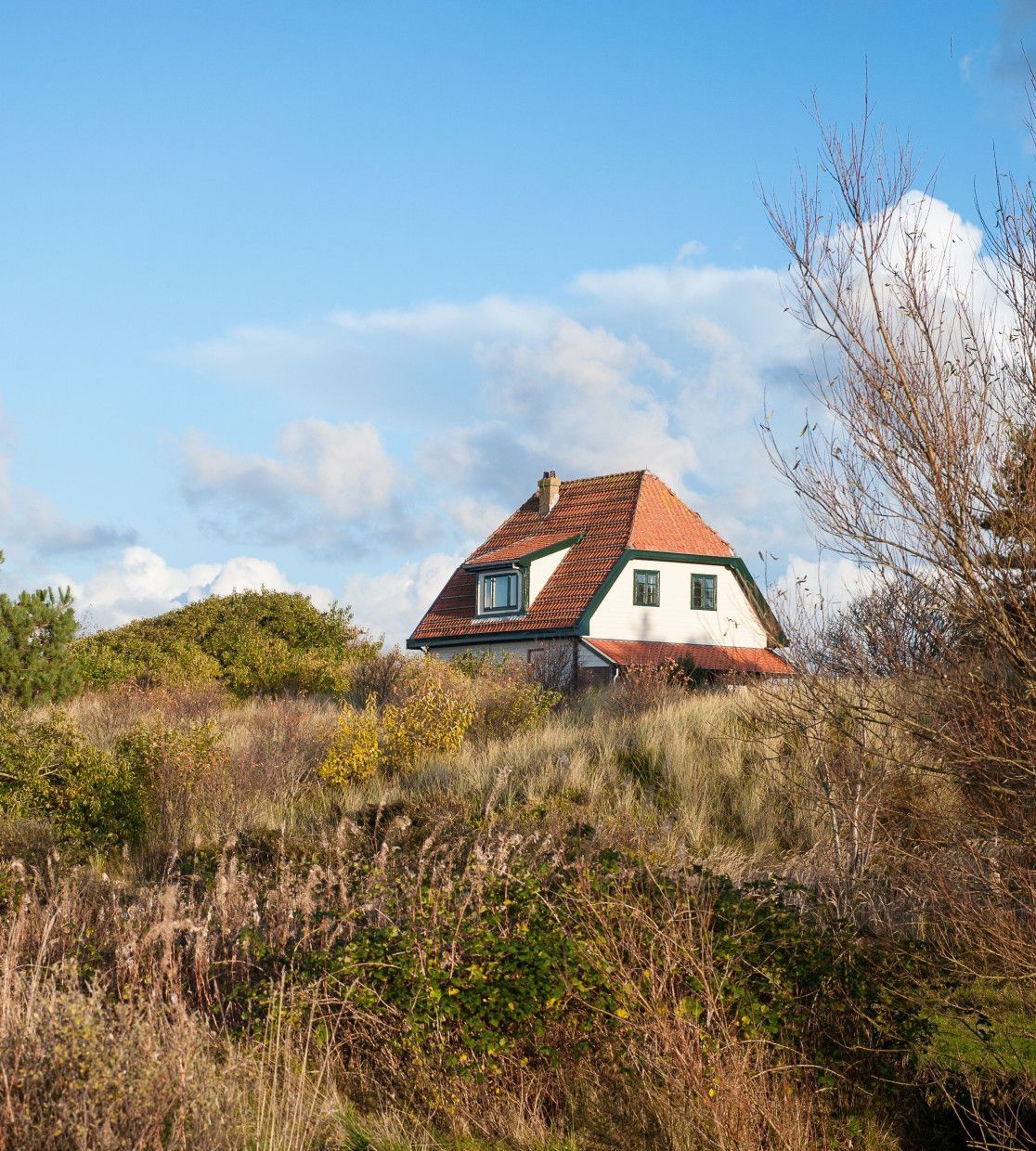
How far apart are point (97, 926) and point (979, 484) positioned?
239 inches

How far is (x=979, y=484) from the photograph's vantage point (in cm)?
580

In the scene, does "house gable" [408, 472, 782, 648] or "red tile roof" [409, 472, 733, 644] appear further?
"red tile roof" [409, 472, 733, 644]

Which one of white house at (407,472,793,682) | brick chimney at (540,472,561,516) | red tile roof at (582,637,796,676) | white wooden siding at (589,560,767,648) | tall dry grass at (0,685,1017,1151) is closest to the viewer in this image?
tall dry grass at (0,685,1017,1151)

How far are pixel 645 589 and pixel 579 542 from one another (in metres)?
2.29

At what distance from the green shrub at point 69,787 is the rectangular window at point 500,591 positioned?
A: 60.0ft

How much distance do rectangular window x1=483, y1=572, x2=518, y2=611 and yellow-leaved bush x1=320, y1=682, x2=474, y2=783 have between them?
15050mm

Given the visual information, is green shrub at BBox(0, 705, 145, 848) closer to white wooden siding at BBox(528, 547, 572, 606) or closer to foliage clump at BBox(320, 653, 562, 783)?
foliage clump at BBox(320, 653, 562, 783)

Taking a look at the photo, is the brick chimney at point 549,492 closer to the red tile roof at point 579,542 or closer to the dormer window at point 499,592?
the red tile roof at point 579,542

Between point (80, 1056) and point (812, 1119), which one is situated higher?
point (80, 1056)

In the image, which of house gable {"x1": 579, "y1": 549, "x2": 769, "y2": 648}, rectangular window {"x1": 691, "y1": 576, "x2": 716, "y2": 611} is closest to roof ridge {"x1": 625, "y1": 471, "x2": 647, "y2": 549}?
house gable {"x1": 579, "y1": 549, "x2": 769, "y2": 648}

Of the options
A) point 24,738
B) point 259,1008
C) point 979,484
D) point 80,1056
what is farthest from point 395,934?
point 24,738

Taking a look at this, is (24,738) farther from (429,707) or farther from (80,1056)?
(80,1056)

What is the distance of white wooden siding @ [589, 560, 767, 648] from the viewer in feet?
98.7

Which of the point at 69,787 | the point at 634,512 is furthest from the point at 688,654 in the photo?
the point at 69,787
